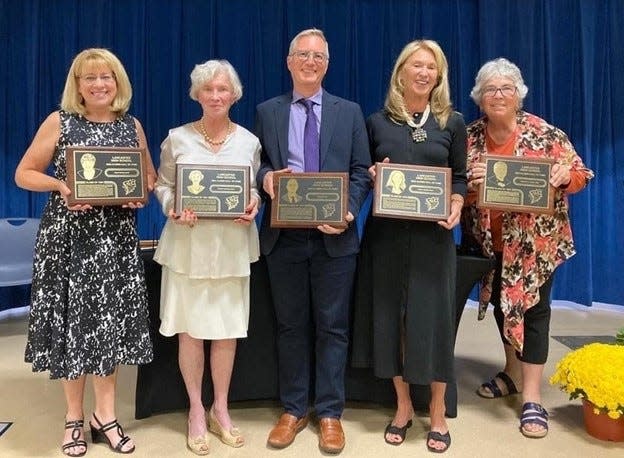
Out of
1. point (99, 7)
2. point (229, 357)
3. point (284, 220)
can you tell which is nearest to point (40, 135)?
point (284, 220)

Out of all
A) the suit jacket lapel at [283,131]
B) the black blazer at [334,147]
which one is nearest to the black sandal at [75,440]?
the black blazer at [334,147]

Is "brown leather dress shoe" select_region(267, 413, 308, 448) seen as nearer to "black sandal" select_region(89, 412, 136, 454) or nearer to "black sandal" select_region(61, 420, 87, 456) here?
"black sandal" select_region(89, 412, 136, 454)

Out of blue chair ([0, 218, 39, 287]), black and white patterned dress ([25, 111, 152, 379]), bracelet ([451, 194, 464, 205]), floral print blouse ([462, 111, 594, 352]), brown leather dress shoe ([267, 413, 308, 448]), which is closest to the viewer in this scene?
black and white patterned dress ([25, 111, 152, 379])

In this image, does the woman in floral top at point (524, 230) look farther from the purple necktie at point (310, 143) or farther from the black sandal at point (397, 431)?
the purple necktie at point (310, 143)

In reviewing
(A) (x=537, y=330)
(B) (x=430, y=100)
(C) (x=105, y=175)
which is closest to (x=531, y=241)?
(A) (x=537, y=330)

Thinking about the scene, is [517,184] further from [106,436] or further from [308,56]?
[106,436]

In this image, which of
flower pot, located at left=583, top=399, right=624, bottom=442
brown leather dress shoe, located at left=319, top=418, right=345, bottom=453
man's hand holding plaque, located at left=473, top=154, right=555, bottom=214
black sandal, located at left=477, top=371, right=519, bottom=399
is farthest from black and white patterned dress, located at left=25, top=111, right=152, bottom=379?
flower pot, located at left=583, top=399, right=624, bottom=442

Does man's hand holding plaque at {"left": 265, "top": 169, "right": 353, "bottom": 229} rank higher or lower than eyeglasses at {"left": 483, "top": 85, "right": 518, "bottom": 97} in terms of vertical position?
lower

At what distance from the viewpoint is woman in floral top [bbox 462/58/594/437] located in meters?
2.38

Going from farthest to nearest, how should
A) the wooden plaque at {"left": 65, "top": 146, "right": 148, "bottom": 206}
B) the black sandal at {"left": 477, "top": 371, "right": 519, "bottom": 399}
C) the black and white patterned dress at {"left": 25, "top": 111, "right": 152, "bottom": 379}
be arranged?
the black sandal at {"left": 477, "top": 371, "right": 519, "bottom": 399}
the black and white patterned dress at {"left": 25, "top": 111, "right": 152, "bottom": 379}
the wooden plaque at {"left": 65, "top": 146, "right": 148, "bottom": 206}

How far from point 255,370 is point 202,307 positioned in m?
0.58

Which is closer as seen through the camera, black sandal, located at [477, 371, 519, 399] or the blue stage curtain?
black sandal, located at [477, 371, 519, 399]

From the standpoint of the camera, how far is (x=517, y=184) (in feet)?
7.39

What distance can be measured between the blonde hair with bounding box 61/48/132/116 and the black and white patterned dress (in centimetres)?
5
